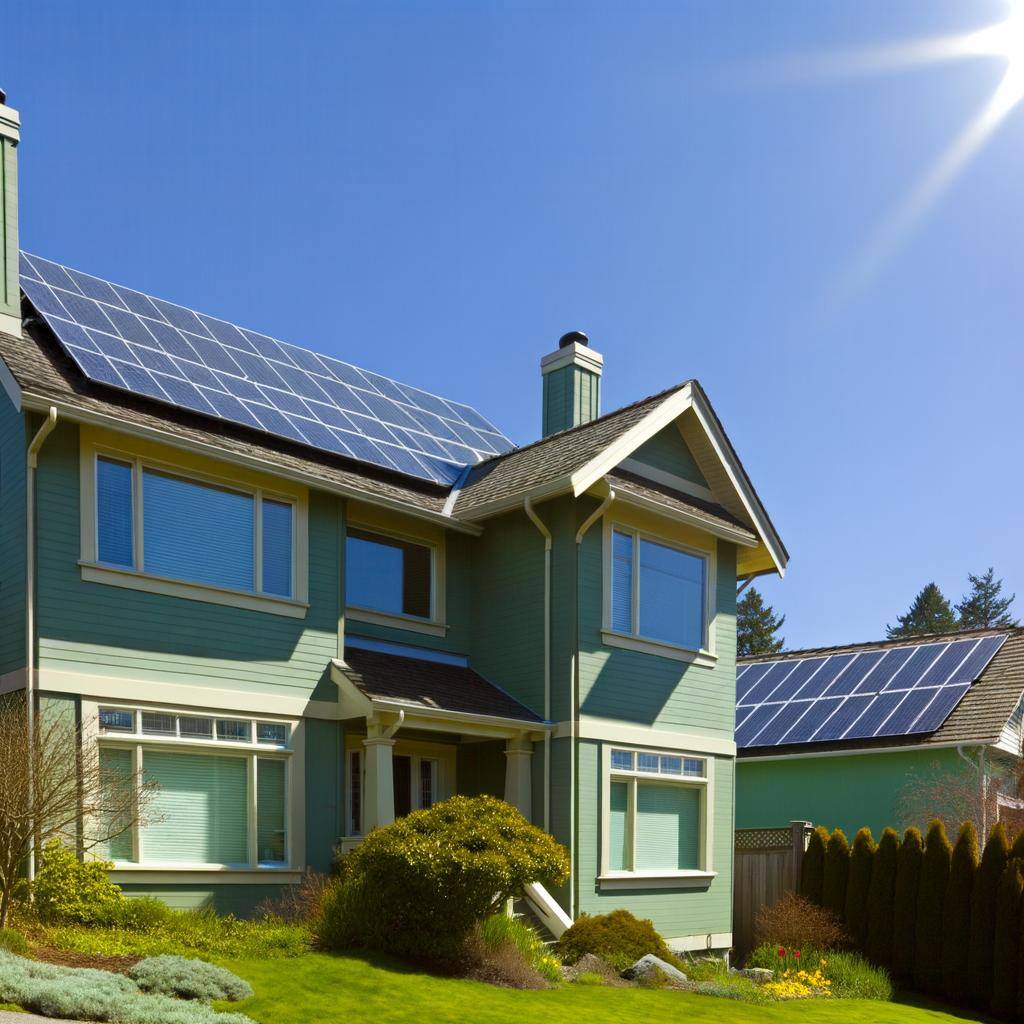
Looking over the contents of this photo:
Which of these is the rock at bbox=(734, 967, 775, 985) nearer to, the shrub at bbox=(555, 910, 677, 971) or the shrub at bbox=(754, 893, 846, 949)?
the shrub at bbox=(754, 893, 846, 949)

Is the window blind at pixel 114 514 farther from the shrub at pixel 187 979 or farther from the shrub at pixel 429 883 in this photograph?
the shrub at pixel 187 979

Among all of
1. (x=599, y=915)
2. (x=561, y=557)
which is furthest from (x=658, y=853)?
(x=561, y=557)

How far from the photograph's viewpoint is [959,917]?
1853 centimetres

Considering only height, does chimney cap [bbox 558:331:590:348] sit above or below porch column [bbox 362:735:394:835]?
above

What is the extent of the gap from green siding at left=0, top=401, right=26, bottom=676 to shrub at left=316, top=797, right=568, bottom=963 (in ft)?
14.8

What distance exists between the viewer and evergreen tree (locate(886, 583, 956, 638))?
69.0 meters

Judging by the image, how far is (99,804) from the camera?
13.5 meters

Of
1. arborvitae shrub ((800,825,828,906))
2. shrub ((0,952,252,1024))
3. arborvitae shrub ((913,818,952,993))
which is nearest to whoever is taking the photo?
shrub ((0,952,252,1024))

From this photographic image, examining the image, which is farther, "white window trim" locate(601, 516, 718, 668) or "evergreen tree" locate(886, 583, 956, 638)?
"evergreen tree" locate(886, 583, 956, 638)

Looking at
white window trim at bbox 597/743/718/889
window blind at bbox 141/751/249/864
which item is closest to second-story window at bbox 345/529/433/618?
window blind at bbox 141/751/249/864

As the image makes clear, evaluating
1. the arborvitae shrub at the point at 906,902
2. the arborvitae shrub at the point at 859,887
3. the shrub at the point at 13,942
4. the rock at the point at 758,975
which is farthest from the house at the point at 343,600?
the arborvitae shrub at the point at 906,902

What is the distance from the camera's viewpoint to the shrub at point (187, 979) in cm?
1060

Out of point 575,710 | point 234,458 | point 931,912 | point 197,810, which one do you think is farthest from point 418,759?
point 931,912

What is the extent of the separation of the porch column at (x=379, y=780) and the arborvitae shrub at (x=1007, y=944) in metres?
9.13
